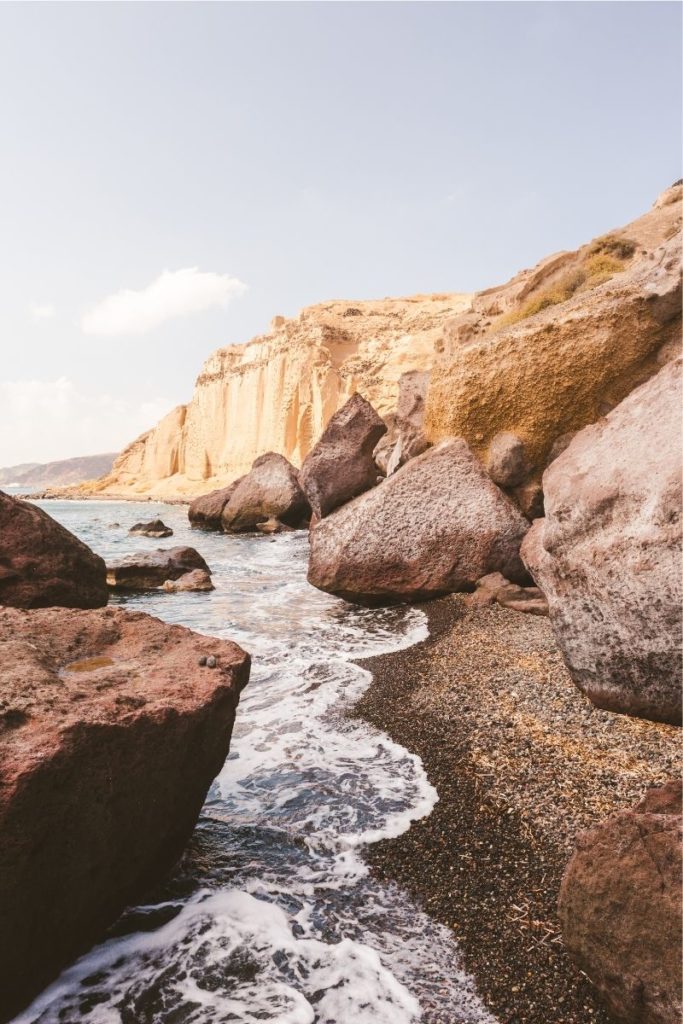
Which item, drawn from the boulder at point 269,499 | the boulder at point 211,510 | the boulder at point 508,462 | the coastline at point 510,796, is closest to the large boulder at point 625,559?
the coastline at point 510,796

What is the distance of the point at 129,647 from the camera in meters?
3.93

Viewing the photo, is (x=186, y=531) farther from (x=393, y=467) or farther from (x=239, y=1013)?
(x=239, y=1013)

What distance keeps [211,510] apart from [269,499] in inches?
166

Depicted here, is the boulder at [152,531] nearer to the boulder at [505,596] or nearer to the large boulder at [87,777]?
the boulder at [505,596]

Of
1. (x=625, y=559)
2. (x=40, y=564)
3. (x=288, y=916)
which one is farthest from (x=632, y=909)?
(x=40, y=564)

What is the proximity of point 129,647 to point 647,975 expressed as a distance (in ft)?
10.5

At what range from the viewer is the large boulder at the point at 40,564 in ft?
22.3

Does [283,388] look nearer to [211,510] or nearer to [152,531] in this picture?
[211,510]

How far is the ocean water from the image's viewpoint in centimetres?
256

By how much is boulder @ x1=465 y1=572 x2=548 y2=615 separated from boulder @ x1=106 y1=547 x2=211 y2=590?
711 centimetres

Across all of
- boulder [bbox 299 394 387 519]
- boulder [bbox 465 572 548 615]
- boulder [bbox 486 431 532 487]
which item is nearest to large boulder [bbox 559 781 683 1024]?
boulder [bbox 465 572 548 615]

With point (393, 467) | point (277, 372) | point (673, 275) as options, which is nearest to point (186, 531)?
point (393, 467)

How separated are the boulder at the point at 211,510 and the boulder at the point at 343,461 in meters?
15.8

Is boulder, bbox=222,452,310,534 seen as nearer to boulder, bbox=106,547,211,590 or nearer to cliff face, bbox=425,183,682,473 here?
boulder, bbox=106,547,211,590
